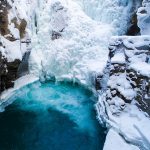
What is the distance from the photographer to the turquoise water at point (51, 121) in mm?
8898

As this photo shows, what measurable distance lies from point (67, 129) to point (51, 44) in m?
6.67

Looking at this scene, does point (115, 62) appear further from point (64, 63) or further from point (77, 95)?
point (64, 63)

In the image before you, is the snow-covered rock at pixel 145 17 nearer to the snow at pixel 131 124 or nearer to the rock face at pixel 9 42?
the snow at pixel 131 124

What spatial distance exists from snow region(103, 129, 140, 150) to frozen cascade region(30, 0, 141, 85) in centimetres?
596

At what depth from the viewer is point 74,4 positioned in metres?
16.0

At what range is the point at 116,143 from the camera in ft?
25.2

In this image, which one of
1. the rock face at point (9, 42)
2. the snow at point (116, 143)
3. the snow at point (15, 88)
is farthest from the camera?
the snow at point (15, 88)

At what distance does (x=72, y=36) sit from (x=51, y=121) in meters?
6.30

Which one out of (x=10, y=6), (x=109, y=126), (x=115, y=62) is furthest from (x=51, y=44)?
(x=109, y=126)

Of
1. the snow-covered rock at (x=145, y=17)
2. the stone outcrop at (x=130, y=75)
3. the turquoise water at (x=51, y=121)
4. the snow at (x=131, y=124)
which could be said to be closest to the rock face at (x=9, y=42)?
the turquoise water at (x=51, y=121)

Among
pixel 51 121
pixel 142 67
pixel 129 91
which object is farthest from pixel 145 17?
pixel 51 121

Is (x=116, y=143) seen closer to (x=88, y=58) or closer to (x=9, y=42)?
(x=9, y=42)

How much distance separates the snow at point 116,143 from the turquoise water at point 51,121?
89 centimetres

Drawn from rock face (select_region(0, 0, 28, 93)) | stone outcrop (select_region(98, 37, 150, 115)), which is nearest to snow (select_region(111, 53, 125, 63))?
stone outcrop (select_region(98, 37, 150, 115))
